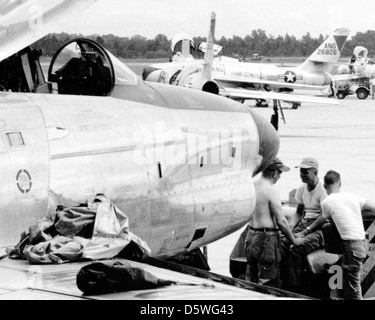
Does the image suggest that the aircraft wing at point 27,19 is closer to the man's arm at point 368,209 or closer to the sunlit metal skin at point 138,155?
the sunlit metal skin at point 138,155

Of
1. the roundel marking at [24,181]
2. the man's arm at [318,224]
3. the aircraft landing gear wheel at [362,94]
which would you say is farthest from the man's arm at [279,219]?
the aircraft landing gear wheel at [362,94]

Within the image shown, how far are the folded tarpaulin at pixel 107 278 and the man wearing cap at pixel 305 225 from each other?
4.38 meters

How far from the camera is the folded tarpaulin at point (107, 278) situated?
4.64 meters

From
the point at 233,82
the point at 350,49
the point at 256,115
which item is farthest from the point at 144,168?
the point at 350,49

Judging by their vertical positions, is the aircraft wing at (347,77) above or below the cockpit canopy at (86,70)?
below

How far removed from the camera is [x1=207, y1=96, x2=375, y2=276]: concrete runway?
1642 cm

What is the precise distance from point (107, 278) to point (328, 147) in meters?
22.1

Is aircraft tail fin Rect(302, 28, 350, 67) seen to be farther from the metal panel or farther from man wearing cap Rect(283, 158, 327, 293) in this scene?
the metal panel

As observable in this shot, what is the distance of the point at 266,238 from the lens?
8.85m

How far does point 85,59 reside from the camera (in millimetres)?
7641

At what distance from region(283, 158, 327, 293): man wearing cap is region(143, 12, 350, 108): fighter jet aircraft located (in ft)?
68.9

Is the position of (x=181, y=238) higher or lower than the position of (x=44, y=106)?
lower

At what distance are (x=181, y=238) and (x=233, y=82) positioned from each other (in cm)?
4016
